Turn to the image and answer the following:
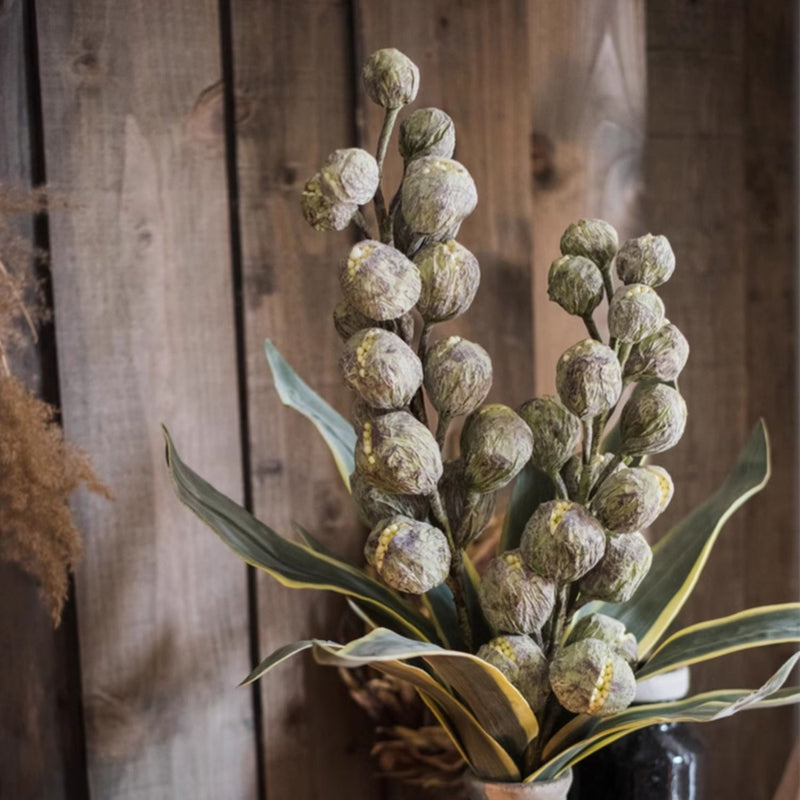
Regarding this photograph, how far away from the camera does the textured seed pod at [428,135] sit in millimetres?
599

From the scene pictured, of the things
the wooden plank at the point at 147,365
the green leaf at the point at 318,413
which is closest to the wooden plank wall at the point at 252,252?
the wooden plank at the point at 147,365

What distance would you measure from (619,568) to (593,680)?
66mm

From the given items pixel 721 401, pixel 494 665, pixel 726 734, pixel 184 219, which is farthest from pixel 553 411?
pixel 726 734

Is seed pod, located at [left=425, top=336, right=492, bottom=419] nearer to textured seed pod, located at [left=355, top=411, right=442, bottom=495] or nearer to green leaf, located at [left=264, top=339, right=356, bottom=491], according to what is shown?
textured seed pod, located at [left=355, top=411, right=442, bottom=495]

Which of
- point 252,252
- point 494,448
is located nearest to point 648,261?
point 494,448

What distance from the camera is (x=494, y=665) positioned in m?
0.57

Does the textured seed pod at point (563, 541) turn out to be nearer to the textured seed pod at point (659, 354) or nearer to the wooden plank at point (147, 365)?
the textured seed pod at point (659, 354)

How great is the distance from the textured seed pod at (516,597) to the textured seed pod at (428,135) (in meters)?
0.25

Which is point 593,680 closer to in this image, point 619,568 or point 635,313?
point 619,568

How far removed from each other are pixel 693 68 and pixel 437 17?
286 mm

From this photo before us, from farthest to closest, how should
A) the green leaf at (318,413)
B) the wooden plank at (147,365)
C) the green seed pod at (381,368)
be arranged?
the wooden plank at (147,365)
the green leaf at (318,413)
the green seed pod at (381,368)

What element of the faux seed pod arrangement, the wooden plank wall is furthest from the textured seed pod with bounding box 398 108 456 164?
the wooden plank wall

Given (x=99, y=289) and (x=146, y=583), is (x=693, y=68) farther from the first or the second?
(x=146, y=583)

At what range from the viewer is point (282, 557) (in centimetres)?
65
